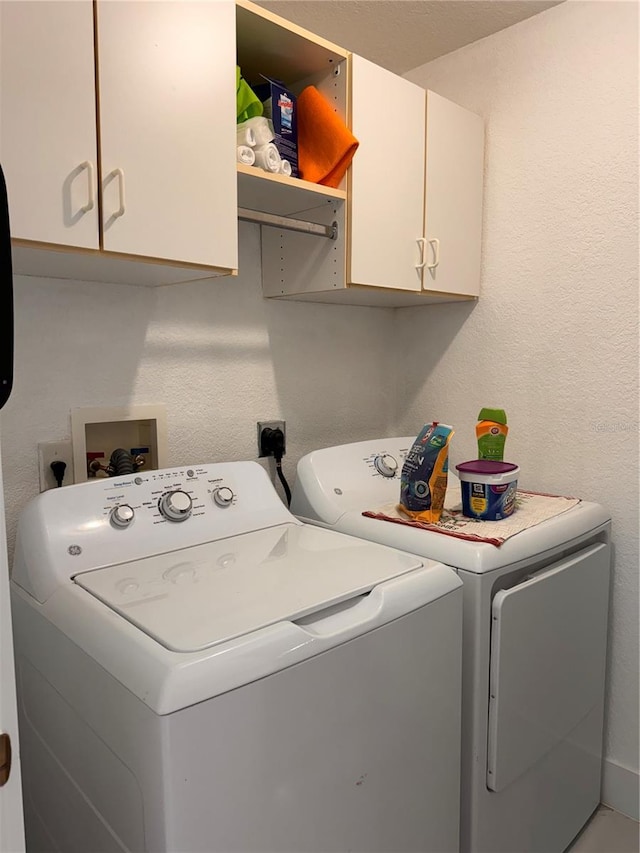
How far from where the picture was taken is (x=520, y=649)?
4.40 feet

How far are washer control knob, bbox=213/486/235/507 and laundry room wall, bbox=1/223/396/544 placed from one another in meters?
0.29

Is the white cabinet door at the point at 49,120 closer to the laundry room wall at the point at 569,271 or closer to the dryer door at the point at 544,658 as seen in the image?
the dryer door at the point at 544,658

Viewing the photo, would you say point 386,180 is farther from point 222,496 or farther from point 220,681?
point 220,681

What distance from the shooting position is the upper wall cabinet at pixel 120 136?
3.31 feet

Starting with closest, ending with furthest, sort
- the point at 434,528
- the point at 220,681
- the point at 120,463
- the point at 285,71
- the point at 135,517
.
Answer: the point at 220,681
the point at 135,517
the point at 434,528
the point at 120,463
the point at 285,71

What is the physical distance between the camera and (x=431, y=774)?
3.84 ft

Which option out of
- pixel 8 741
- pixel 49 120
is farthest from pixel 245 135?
pixel 8 741

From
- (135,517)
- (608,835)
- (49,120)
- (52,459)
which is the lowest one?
(608,835)

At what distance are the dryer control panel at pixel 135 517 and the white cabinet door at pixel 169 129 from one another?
506 millimetres

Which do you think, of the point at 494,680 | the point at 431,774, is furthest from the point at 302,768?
the point at 494,680

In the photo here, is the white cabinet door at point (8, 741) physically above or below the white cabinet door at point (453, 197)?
below

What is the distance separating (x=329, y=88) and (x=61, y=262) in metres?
0.88

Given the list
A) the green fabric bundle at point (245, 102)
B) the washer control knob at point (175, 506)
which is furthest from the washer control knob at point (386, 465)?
the green fabric bundle at point (245, 102)

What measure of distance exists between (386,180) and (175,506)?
1.05m
